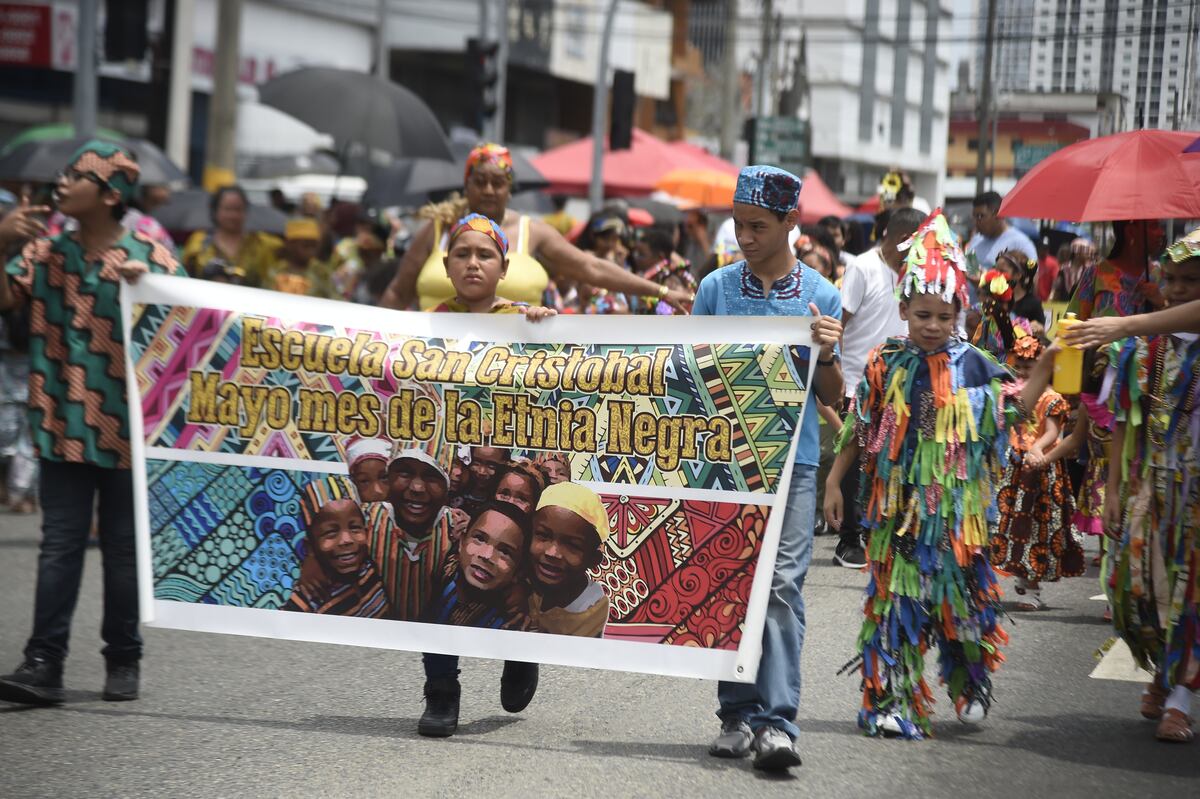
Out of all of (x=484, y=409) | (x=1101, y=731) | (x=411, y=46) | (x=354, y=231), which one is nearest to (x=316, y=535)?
(x=484, y=409)

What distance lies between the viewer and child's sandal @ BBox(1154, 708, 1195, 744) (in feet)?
20.0

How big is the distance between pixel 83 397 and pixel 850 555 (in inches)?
208

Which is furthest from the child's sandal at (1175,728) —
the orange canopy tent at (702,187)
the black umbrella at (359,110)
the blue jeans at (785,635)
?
the orange canopy tent at (702,187)

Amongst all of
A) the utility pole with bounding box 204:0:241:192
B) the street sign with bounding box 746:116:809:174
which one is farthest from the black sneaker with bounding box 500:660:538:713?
the utility pole with bounding box 204:0:241:192

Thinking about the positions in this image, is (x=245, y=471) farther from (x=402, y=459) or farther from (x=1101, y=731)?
(x=1101, y=731)

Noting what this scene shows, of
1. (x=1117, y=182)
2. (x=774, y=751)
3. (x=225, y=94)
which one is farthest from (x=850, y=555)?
(x=225, y=94)

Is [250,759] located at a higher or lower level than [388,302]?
lower

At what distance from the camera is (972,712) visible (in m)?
6.24

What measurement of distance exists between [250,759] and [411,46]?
39633 mm

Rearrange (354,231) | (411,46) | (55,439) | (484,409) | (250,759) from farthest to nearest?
(411,46)
(354,231)
(55,439)
(484,409)
(250,759)

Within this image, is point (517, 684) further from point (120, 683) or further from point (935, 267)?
point (935, 267)

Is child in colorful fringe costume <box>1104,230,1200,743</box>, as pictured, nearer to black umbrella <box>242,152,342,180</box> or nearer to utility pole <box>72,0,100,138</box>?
utility pole <box>72,0,100,138</box>

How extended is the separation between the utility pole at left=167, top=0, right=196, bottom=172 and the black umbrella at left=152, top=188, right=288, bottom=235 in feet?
44.6

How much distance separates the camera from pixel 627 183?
23750 millimetres
